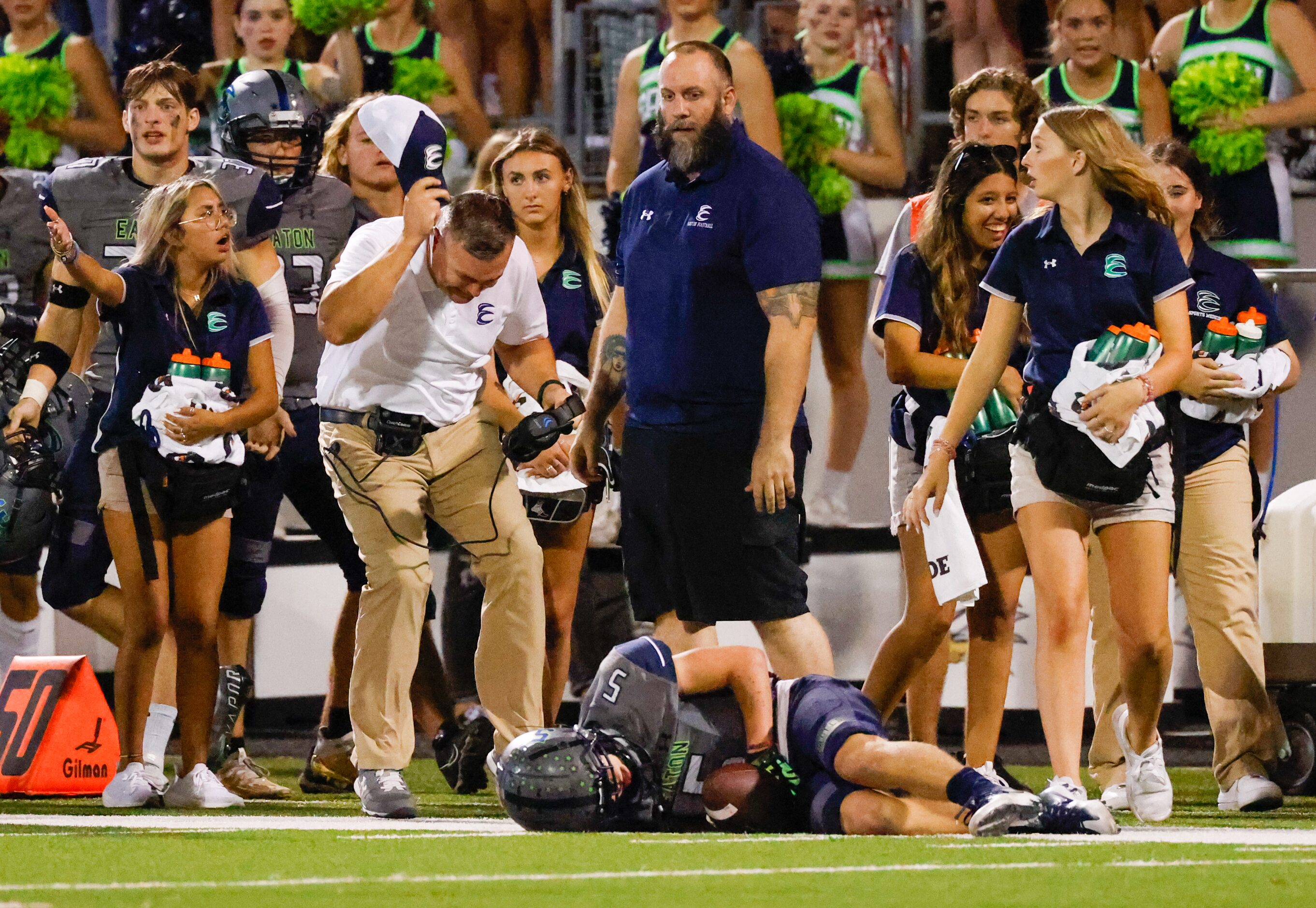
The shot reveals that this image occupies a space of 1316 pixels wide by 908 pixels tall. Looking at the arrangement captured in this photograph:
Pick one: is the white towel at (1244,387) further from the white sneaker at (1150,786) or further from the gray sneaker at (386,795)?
the gray sneaker at (386,795)

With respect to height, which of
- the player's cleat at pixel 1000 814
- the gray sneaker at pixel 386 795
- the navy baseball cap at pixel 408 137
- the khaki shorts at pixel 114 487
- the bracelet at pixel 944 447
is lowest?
the gray sneaker at pixel 386 795

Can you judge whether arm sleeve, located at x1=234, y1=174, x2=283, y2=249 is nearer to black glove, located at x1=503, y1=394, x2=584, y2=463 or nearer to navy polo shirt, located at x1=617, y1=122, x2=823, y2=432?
black glove, located at x1=503, y1=394, x2=584, y2=463

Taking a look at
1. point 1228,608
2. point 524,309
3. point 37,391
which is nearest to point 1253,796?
point 1228,608

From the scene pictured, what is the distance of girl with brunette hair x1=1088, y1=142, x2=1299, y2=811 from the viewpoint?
255 inches

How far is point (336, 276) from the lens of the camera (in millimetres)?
6141

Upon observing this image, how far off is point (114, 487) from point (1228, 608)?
11.0 ft

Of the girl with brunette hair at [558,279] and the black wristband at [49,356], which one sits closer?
the black wristband at [49,356]

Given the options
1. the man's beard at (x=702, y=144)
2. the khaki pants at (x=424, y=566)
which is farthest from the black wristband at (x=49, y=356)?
the man's beard at (x=702, y=144)

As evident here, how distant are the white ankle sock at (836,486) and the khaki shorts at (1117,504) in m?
2.94

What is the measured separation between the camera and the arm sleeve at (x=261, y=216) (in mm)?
7141

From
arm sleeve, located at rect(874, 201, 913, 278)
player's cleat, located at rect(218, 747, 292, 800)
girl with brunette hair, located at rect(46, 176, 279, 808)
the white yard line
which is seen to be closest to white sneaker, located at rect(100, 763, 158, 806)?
girl with brunette hair, located at rect(46, 176, 279, 808)

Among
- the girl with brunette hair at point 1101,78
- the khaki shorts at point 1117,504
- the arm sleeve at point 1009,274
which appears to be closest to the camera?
the khaki shorts at point 1117,504

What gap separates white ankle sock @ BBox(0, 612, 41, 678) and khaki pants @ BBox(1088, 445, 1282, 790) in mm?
4269

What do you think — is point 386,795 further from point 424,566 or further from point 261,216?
point 261,216
